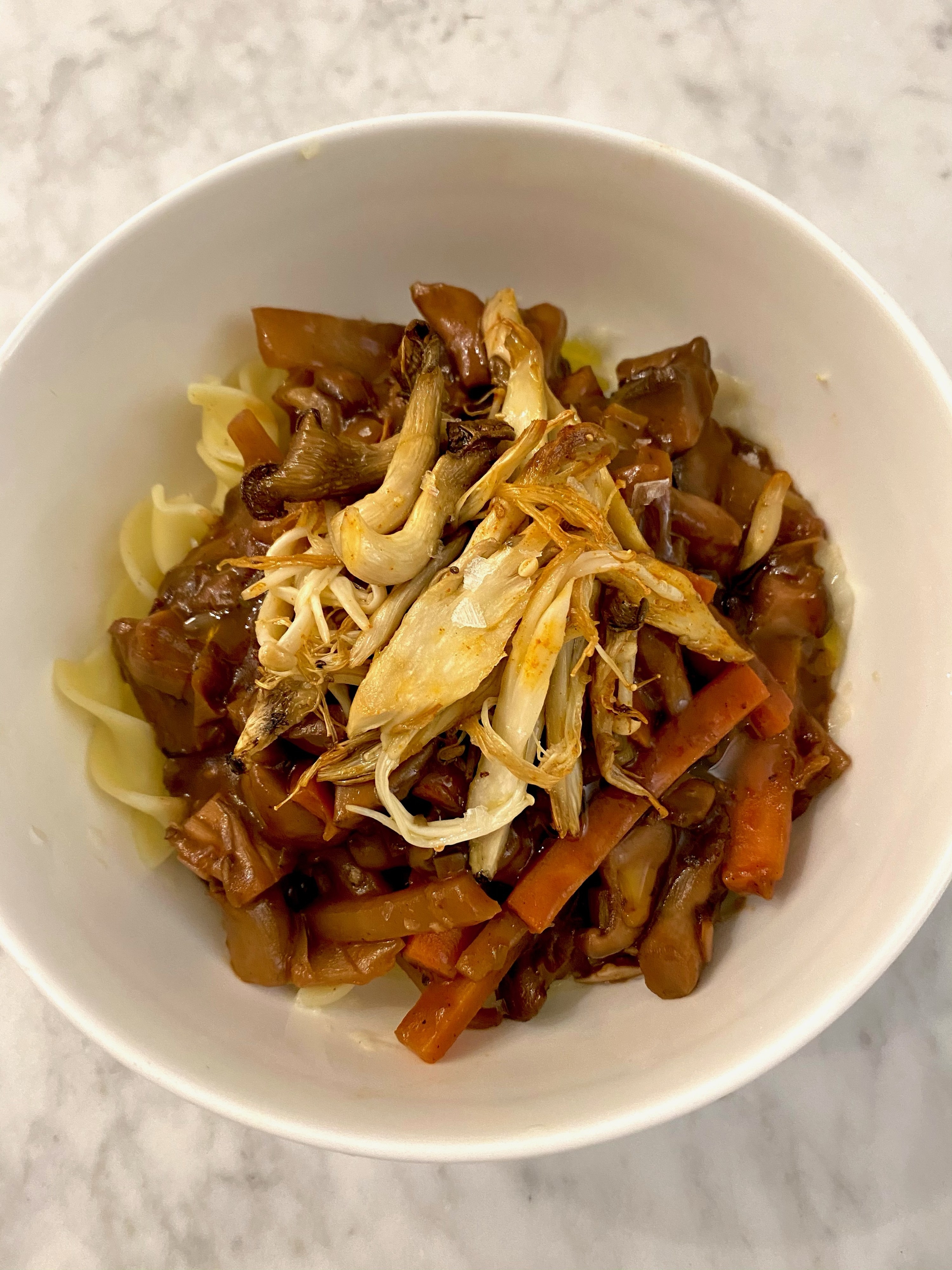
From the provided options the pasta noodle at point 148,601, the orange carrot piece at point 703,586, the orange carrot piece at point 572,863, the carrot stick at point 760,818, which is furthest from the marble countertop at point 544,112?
the orange carrot piece at point 703,586

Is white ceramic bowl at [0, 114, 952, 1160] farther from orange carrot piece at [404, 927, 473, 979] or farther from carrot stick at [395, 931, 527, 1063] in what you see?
orange carrot piece at [404, 927, 473, 979]

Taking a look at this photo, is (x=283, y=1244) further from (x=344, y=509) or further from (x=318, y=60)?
(x=318, y=60)

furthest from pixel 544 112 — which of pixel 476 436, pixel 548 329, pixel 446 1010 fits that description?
pixel 446 1010

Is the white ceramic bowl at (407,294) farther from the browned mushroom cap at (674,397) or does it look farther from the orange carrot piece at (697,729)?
the orange carrot piece at (697,729)

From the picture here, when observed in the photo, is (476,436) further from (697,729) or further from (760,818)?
(760,818)


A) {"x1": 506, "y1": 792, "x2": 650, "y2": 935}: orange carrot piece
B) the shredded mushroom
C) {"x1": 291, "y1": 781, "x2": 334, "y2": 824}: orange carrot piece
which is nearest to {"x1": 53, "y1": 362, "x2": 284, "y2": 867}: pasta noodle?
{"x1": 291, "y1": 781, "x2": 334, "y2": 824}: orange carrot piece

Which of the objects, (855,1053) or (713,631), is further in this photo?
(855,1053)

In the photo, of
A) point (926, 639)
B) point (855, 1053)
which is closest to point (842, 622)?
point (926, 639)
